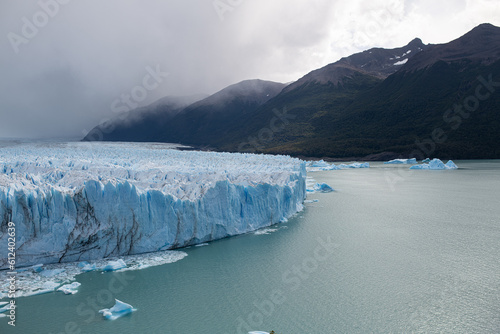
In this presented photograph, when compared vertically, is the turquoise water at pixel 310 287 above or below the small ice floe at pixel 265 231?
below

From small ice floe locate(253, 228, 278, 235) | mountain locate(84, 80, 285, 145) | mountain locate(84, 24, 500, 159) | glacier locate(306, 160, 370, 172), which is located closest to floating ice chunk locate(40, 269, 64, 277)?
small ice floe locate(253, 228, 278, 235)

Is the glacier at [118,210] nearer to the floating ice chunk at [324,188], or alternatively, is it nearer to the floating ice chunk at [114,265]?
the floating ice chunk at [114,265]

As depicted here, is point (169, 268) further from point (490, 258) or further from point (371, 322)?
point (490, 258)

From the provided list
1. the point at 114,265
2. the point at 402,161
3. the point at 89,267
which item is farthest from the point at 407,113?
the point at 89,267

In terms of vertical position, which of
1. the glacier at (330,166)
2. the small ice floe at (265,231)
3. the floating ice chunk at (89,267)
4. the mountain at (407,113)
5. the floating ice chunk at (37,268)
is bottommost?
the small ice floe at (265,231)

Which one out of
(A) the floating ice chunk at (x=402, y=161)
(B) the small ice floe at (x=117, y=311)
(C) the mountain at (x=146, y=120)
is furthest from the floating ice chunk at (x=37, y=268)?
(C) the mountain at (x=146, y=120)

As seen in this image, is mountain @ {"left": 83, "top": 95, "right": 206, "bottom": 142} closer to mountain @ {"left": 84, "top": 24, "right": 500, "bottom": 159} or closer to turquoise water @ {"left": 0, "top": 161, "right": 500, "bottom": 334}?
mountain @ {"left": 84, "top": 24, "right": 500, "bottom": 159}

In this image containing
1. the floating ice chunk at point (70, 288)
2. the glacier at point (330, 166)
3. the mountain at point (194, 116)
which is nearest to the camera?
the floating ice chunk at point (70, 288)

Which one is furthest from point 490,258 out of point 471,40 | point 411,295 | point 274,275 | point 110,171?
point 471,40
